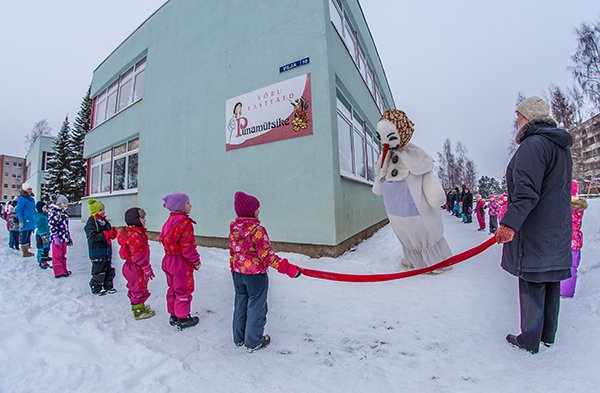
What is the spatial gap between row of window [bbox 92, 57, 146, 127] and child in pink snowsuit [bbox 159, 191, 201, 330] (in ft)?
28.5

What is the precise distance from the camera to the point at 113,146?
33.5ft

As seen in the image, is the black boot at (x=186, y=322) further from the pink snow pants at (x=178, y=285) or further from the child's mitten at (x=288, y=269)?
the child's mitten at (x=288, y=269)

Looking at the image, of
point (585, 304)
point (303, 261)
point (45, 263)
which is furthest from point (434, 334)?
point (45, 263)

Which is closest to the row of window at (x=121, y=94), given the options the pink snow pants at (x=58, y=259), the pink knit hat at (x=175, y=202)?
the pink snow pants at (x=58, y=259)

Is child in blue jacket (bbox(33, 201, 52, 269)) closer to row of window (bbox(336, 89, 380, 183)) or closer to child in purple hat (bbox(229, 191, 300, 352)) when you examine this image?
child in purple hat (bbox(229, 191, 300, 352))

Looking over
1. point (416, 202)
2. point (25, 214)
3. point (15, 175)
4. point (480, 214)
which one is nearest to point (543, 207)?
point (416, 202)

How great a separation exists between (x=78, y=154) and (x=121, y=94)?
65.5 ft

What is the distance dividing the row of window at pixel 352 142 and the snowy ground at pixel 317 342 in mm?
3024

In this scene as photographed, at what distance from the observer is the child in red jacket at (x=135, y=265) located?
2.76 m

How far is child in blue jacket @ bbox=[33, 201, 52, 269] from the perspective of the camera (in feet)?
15.0

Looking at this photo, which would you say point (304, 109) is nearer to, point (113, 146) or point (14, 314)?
point (14, 314)

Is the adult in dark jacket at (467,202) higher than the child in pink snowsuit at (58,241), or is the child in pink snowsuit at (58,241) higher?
the adult in dark jacket at (467,202)

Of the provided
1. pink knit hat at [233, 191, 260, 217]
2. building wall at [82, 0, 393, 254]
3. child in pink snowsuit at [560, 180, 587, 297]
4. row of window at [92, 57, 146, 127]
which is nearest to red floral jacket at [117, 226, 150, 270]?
pink knit hat at [233, 191, 260, 217]

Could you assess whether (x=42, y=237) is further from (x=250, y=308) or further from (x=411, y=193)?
(x=411, y=193)
